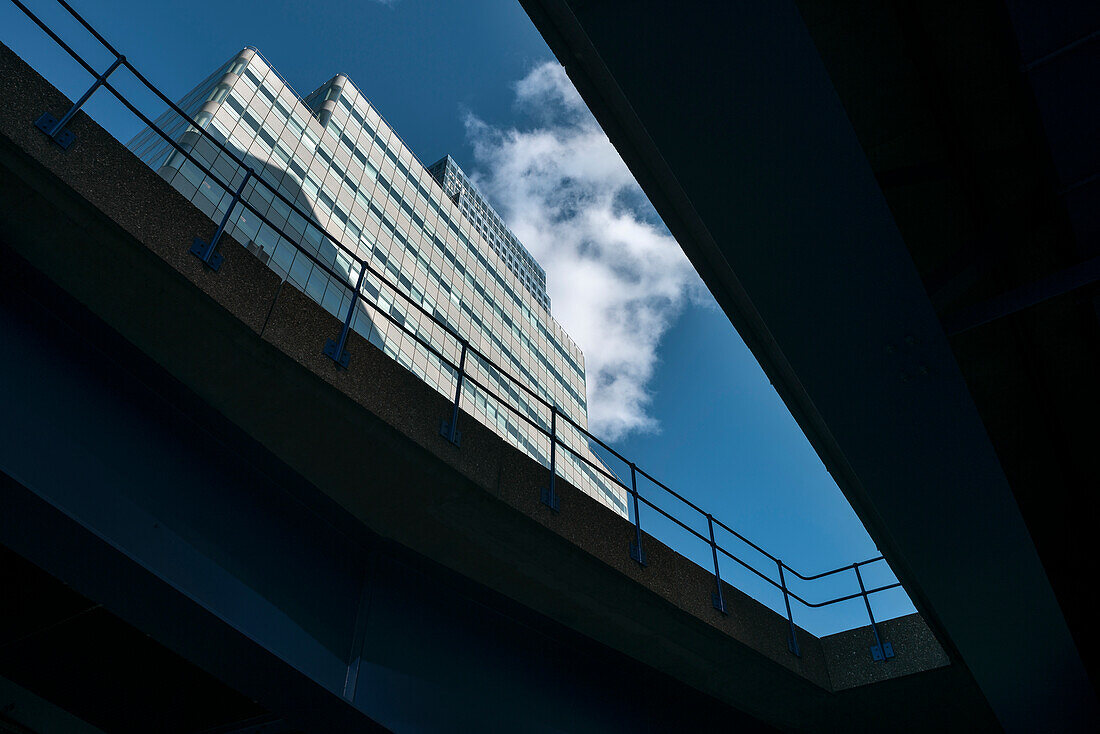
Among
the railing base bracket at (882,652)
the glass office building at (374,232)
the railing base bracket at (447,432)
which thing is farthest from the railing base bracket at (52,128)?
the glass office building at (374,232)

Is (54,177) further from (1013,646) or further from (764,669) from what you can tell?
(1013,646)

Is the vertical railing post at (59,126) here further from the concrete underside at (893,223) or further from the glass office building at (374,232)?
the glass office building at (374,232)

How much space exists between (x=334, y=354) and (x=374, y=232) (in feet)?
188

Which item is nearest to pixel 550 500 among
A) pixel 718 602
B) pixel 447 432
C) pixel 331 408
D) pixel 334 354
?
pixel 447 432

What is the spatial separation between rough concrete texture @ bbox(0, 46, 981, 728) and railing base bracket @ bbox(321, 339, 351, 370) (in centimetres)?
6

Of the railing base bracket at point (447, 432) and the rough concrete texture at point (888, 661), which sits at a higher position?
the railing base bracket at point (447, 432)

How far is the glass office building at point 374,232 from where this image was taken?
46.5m

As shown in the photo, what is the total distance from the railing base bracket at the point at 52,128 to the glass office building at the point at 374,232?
32635mm

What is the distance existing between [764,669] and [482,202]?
116 meters

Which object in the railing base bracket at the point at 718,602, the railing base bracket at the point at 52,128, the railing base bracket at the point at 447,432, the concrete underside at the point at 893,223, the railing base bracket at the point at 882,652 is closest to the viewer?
the concrete underside at the point at 893,223

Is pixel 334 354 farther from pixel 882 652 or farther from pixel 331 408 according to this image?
pixel 882 652

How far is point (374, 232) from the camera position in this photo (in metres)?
59.9

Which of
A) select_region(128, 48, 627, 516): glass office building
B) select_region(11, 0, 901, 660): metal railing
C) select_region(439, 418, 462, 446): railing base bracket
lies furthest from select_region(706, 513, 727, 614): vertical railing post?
select_region(128, 48, 627, 516): glass office building

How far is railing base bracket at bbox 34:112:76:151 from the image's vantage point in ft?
15.4
